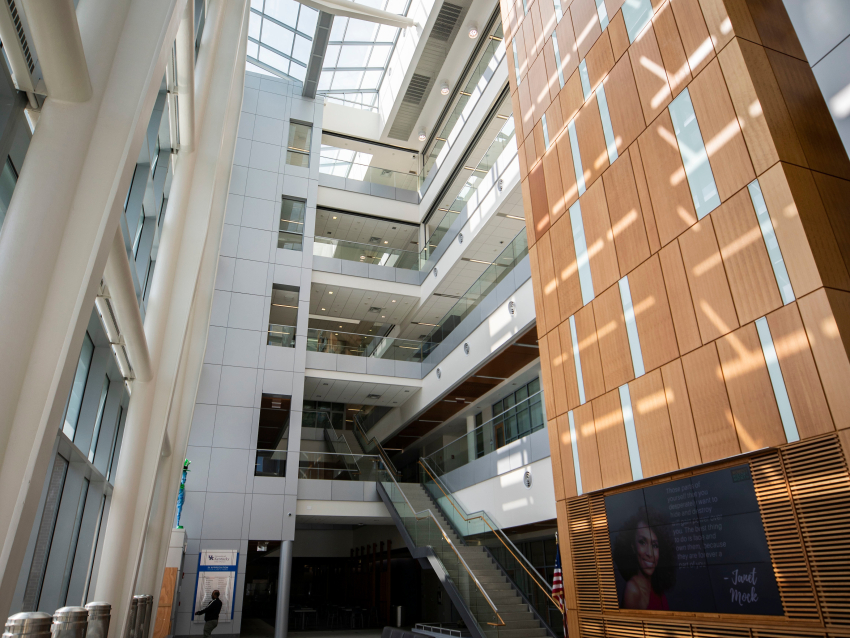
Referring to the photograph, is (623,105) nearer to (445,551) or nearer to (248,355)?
(445,551)

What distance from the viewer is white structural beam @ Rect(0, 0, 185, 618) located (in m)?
3.15

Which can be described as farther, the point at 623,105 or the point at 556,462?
the point at 556,462

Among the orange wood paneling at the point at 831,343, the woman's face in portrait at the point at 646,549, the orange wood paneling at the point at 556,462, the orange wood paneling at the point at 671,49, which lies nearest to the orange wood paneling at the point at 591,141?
the orange wood paneling at the point at 671,49

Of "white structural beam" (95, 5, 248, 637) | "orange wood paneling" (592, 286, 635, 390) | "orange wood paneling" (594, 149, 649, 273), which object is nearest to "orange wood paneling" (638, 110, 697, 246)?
"orange wood paneling" (594, 149, 649, 273)

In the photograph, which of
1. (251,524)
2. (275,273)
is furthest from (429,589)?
(275,273)

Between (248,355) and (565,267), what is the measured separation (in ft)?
44.9

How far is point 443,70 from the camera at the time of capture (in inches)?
990

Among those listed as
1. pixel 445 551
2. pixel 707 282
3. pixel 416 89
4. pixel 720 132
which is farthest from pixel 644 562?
pixel 416 89

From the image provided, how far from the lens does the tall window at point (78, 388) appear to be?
26.0 ft

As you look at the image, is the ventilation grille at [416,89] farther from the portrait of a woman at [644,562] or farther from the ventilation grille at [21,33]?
the ventilation grille at [21,33]

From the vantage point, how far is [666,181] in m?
9.17

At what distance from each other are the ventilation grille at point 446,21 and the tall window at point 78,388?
61.9 feet

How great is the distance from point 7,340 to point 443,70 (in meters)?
24.7

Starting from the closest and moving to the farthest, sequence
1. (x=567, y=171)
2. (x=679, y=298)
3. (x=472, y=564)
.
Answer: (x=679, y=298) < (x=567, y=171) < (x=472, y=564)
